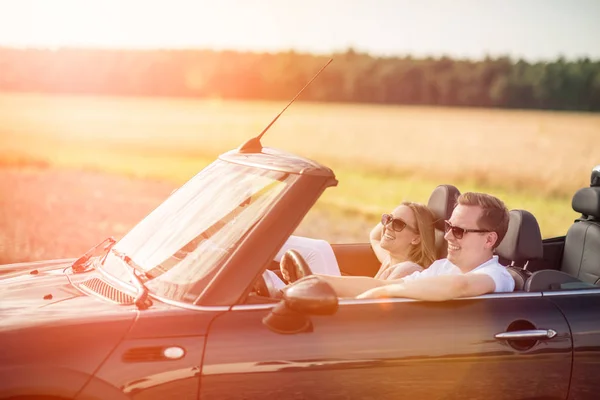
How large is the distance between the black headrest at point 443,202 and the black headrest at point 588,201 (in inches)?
29.1

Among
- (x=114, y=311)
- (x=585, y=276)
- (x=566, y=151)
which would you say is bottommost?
(x=566, y=151)

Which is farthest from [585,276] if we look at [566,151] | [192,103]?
[192,103]

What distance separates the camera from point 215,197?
3.98 meters

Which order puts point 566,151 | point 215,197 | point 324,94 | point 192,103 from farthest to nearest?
point 324,94 < point 192,103 < point 566,151 < point 215,197

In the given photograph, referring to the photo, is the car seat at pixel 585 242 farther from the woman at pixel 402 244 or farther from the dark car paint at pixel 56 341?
the dark car paint at pixel 56 341

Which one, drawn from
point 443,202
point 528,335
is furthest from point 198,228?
point 443,202

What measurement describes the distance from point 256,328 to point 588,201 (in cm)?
270

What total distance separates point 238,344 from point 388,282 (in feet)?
3.50

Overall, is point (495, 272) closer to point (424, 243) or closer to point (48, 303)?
point (424, 243)

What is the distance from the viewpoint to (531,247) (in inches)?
183

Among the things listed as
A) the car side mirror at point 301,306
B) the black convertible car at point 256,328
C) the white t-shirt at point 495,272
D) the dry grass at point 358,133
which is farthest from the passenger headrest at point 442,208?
the dry grass at point 358,133

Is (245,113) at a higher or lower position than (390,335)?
lower

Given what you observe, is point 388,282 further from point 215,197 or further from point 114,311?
point 114,311

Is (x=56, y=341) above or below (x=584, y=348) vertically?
above
